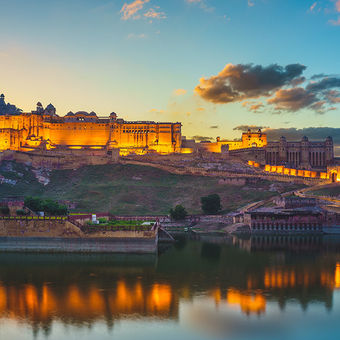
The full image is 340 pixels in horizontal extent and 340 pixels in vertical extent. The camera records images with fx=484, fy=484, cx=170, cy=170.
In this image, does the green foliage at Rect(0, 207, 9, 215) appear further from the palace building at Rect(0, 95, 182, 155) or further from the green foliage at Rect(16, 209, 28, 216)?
the palace building at Rect(0, 95, 182, 155)

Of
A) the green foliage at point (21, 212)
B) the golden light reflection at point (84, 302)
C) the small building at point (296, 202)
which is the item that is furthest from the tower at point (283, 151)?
the golden light reflection at point (84, 302)

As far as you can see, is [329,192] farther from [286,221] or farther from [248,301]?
[248,301]

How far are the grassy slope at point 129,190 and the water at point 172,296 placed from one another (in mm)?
41726

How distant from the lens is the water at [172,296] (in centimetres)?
3316

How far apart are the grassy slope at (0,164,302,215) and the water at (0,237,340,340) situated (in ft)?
137

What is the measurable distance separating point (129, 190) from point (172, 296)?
7362cm

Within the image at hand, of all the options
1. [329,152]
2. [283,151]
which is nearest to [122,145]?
[283,151]

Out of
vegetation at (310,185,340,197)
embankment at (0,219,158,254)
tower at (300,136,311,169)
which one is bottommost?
embankment at (0,219,158,254)

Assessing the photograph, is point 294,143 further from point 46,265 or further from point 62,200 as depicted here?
point 46,265

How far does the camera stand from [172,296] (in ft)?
136

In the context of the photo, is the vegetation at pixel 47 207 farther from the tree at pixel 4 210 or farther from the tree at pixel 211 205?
the tree at pixel 211 205

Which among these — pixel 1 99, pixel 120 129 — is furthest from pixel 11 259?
pixel 1 99

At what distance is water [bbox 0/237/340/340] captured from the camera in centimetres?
3316

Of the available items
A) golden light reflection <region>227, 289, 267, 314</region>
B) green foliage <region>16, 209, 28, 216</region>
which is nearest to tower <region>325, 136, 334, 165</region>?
green foliage <region>16, 209, 28, 216</region>
